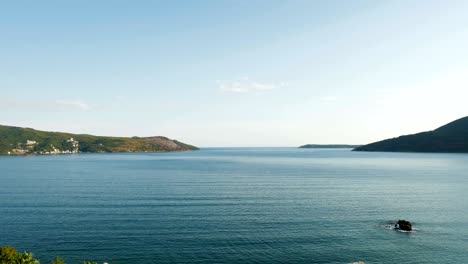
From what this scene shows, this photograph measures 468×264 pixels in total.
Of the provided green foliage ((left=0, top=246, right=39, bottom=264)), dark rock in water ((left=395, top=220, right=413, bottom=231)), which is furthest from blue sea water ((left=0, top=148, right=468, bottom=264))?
green foliage ((left=0, top=246, right=39, bottom=264))

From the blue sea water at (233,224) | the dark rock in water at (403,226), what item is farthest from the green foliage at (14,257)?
the dark rock in water at (403,226)

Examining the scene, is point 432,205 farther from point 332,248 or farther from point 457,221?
point 332,248

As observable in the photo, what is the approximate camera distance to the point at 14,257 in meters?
52.4

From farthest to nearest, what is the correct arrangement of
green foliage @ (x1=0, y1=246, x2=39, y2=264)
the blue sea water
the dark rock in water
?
the dark rock in water → the blue sea water → green foliage @ (x1=0, y1=246, x2=39, y2=264)

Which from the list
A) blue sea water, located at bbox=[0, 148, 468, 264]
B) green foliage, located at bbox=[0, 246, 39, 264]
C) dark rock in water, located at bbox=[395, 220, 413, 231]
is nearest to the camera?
green foliage, located at bbox=[0, 246, 39, 264]

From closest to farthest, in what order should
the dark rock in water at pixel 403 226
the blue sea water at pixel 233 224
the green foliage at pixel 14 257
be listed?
the green foliage at pixel 14 257, the blue sea water at pixel 233 224, the dark rock in water at pixel 403 226

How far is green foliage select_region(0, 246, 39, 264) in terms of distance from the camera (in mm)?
50450

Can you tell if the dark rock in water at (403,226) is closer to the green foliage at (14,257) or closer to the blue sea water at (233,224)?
the blue sea water at (233,224)

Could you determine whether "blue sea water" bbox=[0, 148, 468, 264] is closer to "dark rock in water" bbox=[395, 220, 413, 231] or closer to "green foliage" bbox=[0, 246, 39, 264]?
Result: "dark rock in water" bbox=[395, 220, 413, 231]

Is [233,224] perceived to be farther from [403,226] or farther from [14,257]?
[14,257]

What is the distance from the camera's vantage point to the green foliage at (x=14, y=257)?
50450 millimetres

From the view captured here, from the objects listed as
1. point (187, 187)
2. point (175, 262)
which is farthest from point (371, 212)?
→ point (187, 187)

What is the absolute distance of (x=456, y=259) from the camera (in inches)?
2876

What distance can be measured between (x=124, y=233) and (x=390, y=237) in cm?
6426
